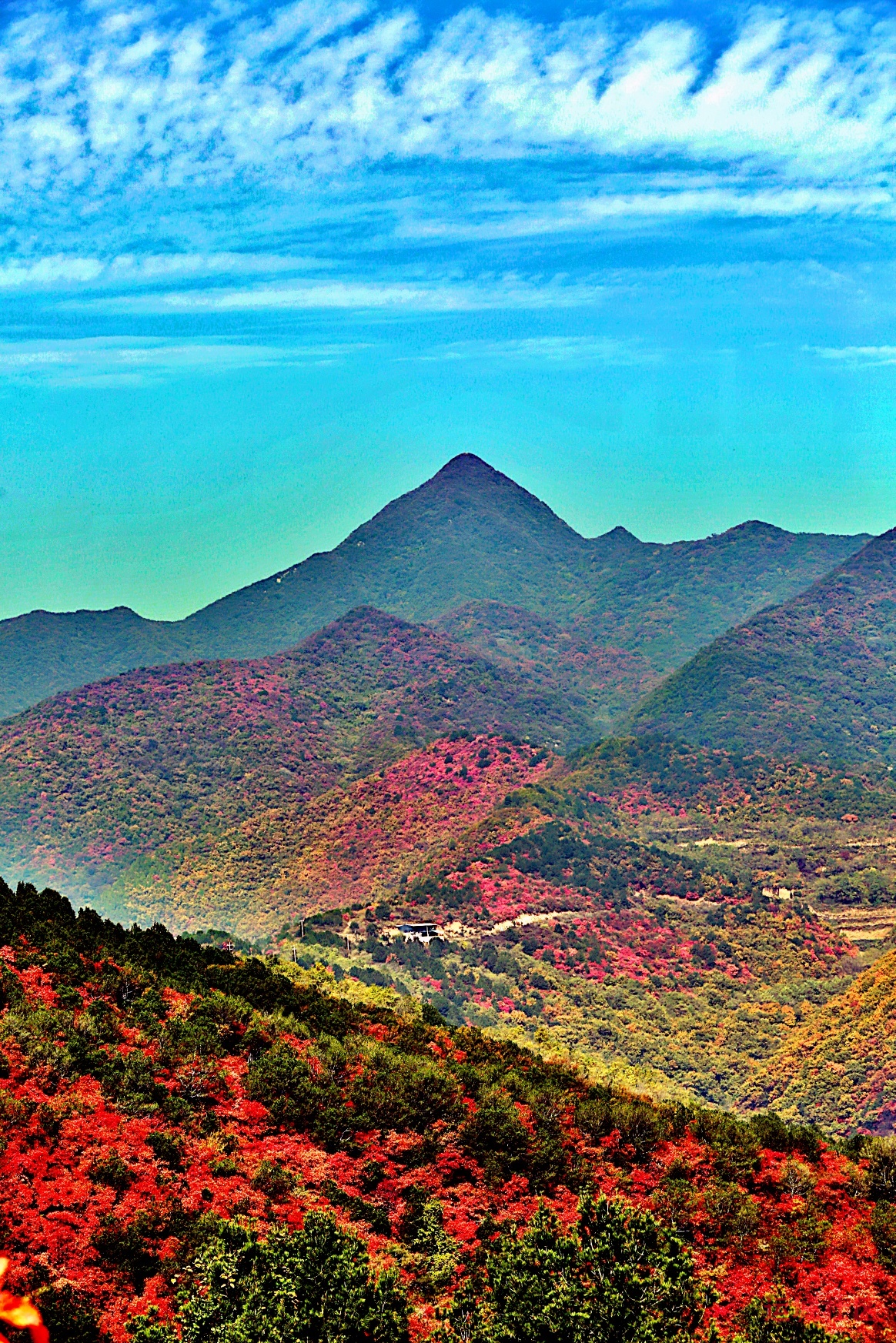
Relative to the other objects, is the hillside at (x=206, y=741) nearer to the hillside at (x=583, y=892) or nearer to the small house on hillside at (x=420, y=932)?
the hillside at (x=583, y=892)

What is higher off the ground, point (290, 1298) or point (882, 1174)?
point (290, 1298)

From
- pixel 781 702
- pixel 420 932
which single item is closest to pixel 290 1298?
pixel 420 932

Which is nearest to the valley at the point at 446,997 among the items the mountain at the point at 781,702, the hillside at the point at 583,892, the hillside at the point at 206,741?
the hillside at the point at 583,892

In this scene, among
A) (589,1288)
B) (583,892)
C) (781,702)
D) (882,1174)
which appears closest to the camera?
(589,1288)

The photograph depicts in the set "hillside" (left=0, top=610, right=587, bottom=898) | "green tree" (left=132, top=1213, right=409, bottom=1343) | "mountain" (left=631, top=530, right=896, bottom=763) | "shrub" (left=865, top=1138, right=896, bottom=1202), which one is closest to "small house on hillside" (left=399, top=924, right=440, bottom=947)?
"shrub" (left=865, top=1138, right=896, bottom=1202)

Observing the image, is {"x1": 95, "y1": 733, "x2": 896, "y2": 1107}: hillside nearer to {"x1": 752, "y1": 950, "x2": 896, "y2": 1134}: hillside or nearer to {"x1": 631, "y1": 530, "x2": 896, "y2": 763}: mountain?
{"x1": 752, "y1": 950, "x2": 896, "y2": 1134}: hillside

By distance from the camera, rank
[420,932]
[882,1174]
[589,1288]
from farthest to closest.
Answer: [420,932], [882,1174], [589,1288]

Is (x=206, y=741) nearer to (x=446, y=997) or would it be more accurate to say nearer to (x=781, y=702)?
(x=781, y=702)

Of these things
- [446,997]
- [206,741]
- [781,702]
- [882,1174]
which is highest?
[206,741]
